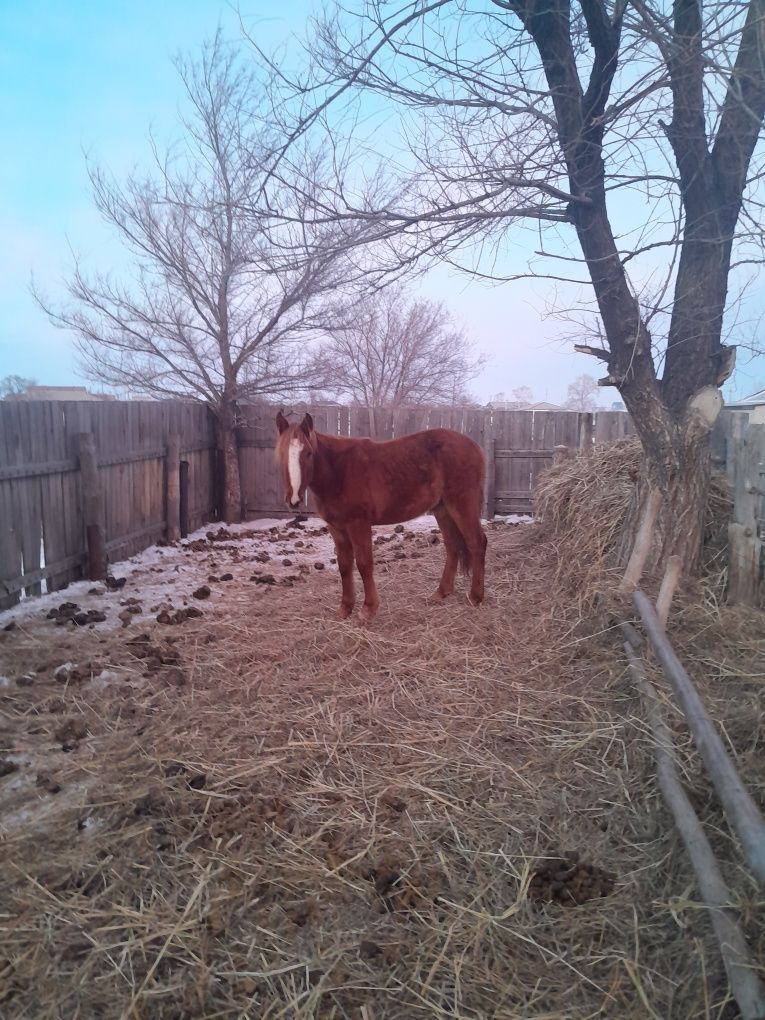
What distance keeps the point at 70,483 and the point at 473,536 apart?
4266mm

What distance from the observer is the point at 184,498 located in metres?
9.83

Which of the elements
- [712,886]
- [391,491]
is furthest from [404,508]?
[712,886]

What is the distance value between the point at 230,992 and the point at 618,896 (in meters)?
1.36

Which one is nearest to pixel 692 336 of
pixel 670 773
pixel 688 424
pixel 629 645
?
pixel 688 424

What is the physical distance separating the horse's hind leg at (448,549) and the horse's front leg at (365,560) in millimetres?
815

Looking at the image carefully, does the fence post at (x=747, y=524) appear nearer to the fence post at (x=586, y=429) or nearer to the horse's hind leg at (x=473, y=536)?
the horse's hind leg at (x=473, y=536)

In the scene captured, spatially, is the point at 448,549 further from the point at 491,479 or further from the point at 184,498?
the point at 491,479

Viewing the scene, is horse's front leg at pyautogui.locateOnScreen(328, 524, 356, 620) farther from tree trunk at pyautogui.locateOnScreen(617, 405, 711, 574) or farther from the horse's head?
tree trunk at pyautogui.locateOnScreen(617, 405, 711, 574)

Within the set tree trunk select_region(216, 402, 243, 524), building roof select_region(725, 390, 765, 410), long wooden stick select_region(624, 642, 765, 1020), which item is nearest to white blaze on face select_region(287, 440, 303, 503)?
long wooden stick select_region(624, 642, 765, 1020)

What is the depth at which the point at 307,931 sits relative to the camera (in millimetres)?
2260

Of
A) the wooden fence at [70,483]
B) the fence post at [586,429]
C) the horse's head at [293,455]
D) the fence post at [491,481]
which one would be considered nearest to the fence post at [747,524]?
the horse's head at [293,455]

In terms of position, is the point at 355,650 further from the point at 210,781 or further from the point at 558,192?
the point at 558,192

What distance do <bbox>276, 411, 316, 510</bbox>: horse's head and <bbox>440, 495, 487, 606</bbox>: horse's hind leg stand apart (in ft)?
5.11

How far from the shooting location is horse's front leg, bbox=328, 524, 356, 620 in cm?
557
